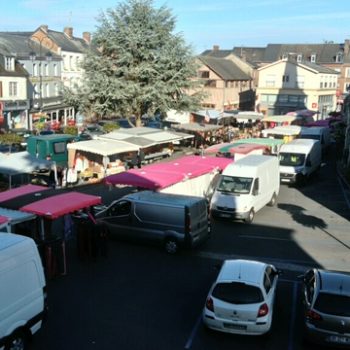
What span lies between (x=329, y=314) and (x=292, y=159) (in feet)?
70.6

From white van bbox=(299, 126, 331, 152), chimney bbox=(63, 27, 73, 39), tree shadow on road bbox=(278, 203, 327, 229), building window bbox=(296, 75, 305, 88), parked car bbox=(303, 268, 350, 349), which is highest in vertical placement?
chimney bbox=(63, 27, 73, 39)

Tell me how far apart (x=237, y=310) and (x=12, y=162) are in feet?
53.7

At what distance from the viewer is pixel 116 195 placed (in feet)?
84.0

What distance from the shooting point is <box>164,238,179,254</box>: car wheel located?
16500 millimetres

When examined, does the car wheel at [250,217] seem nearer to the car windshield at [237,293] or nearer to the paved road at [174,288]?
the paved road at [174,288]

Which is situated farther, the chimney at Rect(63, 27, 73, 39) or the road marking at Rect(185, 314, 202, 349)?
the chimney at Rect(63, 27, 73, 39)

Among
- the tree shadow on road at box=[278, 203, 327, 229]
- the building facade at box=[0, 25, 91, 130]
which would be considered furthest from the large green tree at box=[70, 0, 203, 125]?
the tree shadow on road at box=[278, 203, 327, 229]

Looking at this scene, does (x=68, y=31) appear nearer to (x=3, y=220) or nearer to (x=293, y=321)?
(x=3, y=220)

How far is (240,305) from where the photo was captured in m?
10.5

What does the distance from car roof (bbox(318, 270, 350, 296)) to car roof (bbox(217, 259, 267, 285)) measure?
1310 mm

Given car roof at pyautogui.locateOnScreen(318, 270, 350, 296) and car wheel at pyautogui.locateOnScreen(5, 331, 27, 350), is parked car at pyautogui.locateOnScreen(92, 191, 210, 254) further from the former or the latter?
car wheel at pyautogui.locateOnScreen(5, 331, 27, 350)

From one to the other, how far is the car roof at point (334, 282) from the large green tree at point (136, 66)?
31998mm

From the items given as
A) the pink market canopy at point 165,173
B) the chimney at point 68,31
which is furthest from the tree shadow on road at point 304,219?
the chimney at point 68,31

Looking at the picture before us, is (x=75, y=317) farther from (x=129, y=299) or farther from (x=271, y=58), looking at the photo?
(x=271, y=58)
